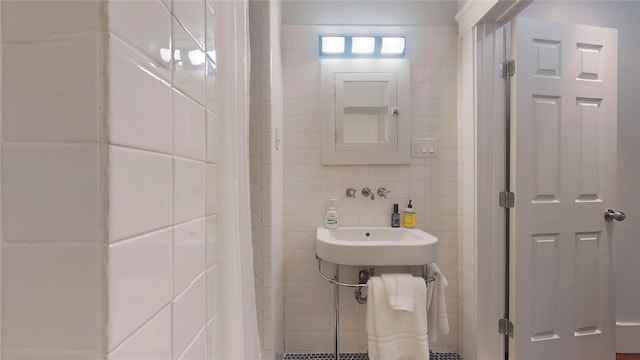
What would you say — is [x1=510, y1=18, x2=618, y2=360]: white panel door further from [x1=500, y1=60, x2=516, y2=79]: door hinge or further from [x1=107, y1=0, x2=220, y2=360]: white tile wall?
[x1=107, y1=0, x2=220, y2=360]: white tile wall

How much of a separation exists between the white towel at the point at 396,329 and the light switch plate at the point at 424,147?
77 cm

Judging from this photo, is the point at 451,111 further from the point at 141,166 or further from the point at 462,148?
the point at 141,166

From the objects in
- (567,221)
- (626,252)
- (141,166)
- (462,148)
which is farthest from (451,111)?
(141,166)

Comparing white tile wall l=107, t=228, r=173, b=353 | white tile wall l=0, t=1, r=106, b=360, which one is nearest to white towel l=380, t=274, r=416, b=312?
white tile wall l=107, t=228, r=173, b=353

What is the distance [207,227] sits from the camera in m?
0.53

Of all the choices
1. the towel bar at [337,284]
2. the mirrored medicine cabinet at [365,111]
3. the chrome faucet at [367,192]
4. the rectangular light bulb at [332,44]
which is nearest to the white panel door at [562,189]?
the towel bar at [337,284]

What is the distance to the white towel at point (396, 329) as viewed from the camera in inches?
53.0

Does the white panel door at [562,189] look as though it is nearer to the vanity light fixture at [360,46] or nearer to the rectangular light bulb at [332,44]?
the vanity light fixture at [360,46]

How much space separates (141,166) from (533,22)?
1976mm

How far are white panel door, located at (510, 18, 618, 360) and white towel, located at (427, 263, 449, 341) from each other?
1.37 feet

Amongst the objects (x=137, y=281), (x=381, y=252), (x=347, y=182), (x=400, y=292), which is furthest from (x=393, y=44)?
(x=137, y=281)

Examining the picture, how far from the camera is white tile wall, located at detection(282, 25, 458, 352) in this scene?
1.77m

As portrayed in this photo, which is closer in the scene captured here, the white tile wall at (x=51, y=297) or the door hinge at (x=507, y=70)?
the white tile wall at (x=51, y=297)

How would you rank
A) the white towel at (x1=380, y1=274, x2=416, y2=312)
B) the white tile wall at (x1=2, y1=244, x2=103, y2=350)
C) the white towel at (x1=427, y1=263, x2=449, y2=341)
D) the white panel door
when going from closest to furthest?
the white tile wall at (x1=2, y1=244, x2=103, y2=350) < the white towel at (x1=380, y1=274, x2=416, y2=312) < the white towel at (x1=427, y1=263, x2=449, y2=341) < the white panel door
